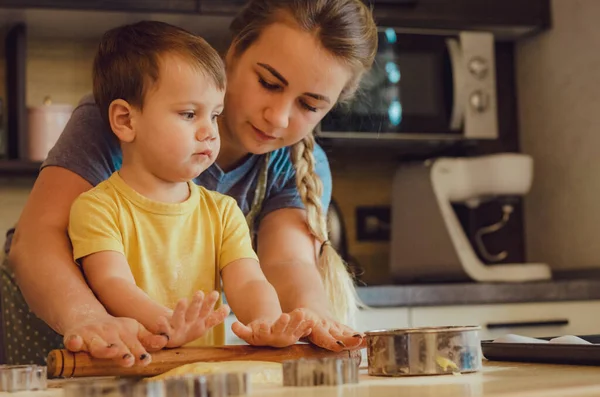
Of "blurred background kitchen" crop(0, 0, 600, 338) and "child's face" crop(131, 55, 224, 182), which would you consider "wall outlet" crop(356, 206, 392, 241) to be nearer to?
"blurred background kitchen" crop(0, 0, 600, 338)

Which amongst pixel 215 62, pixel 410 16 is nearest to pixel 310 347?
pixel 215 62

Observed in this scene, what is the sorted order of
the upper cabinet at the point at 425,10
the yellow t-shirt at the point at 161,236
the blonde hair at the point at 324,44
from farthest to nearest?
1. the upper cabinet at the point at 425,10
2. the blonde hair at the point at 324,44
3. the yellow t-shirt at the point at 161,236

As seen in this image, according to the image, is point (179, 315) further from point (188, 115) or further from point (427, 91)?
point (427, 91)

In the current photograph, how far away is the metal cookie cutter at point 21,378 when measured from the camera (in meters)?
0.81

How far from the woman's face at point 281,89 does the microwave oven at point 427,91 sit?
4.03 ft

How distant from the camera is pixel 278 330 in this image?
95cm

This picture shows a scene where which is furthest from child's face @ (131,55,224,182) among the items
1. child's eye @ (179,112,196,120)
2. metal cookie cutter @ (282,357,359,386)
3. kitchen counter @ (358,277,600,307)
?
kitchen counter @ (358,277,600,307)

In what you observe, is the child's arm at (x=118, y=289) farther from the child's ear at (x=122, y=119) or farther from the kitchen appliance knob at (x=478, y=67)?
the kitchen appliance knob at (x=478, y=67)

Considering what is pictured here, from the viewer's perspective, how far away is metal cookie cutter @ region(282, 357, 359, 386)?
735 mm

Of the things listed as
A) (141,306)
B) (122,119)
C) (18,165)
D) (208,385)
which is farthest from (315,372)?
(18,165)

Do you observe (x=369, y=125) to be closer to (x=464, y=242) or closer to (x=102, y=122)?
(x=464, y=242)

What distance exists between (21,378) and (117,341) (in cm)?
11

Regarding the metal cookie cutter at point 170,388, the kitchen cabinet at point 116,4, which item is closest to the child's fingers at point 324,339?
the metal cookie cutter at point 170,388

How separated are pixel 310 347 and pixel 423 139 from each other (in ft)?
5.93
